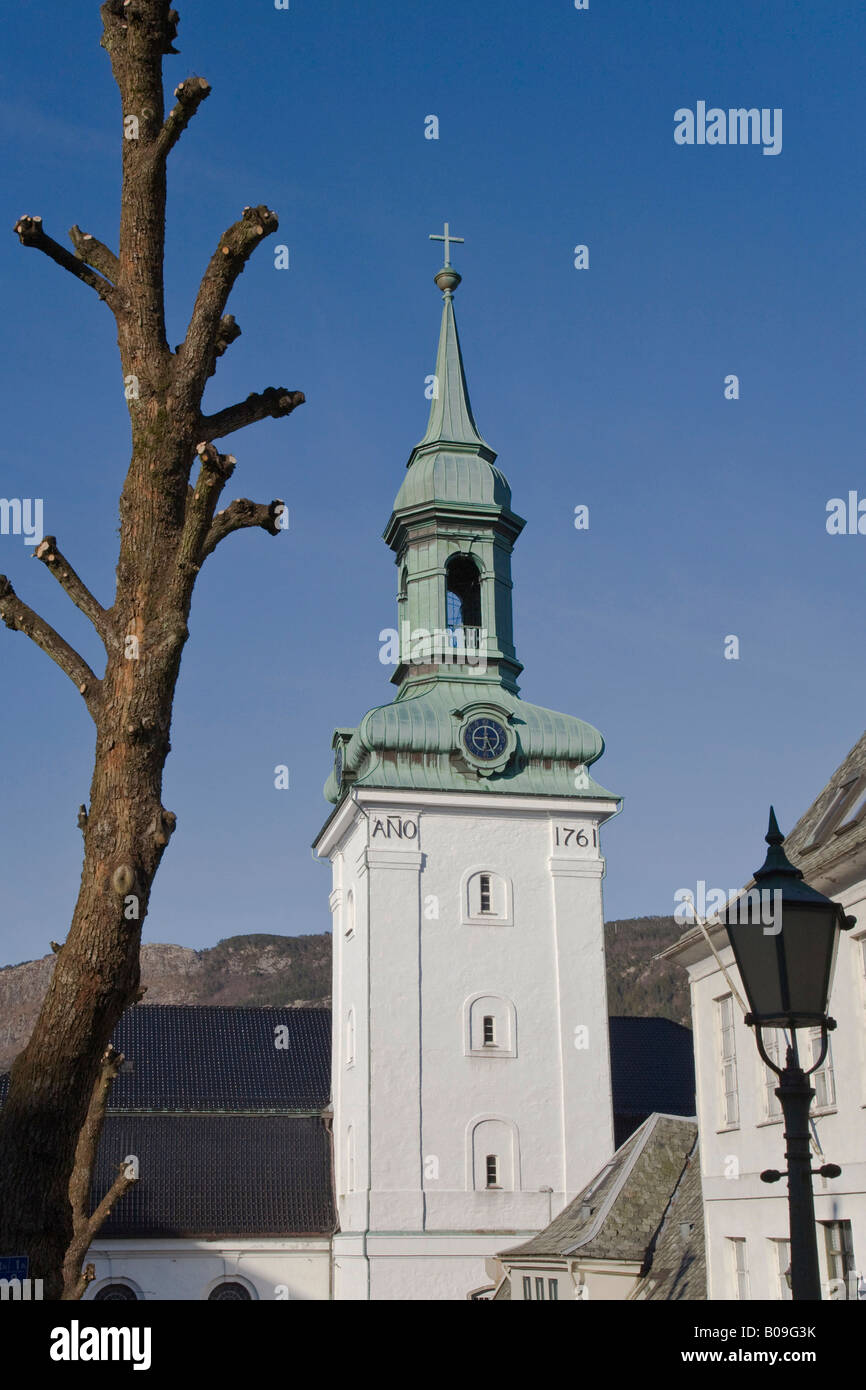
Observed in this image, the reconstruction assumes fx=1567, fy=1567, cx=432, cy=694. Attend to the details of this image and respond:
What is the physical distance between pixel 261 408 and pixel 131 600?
1.66 metres

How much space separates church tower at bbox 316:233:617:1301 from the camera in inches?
1486

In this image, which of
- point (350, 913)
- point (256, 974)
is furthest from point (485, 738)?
point (256, 974)

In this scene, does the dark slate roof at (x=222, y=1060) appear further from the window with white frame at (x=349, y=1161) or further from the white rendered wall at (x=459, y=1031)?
the white rendered wall at (x=459, y=1031)

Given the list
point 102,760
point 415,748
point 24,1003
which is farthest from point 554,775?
point 24,1003

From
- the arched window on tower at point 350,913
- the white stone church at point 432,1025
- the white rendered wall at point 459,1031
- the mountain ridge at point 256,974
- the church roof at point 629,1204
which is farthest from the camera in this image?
the mountain ridge at point 256,974

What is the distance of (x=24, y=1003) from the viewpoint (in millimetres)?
167750

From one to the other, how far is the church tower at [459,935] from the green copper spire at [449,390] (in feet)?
2.53

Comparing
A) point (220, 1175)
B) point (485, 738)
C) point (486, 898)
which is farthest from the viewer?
point (220, 1175)

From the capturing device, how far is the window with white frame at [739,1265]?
64.6 feet

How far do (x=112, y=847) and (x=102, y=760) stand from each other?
50cm

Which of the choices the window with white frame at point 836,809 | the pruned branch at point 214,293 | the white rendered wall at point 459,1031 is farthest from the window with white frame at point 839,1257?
the white rendered wall at point 459,1031

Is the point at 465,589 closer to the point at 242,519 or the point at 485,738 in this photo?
the point at 485,738

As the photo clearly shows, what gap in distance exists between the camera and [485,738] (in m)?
41.3
